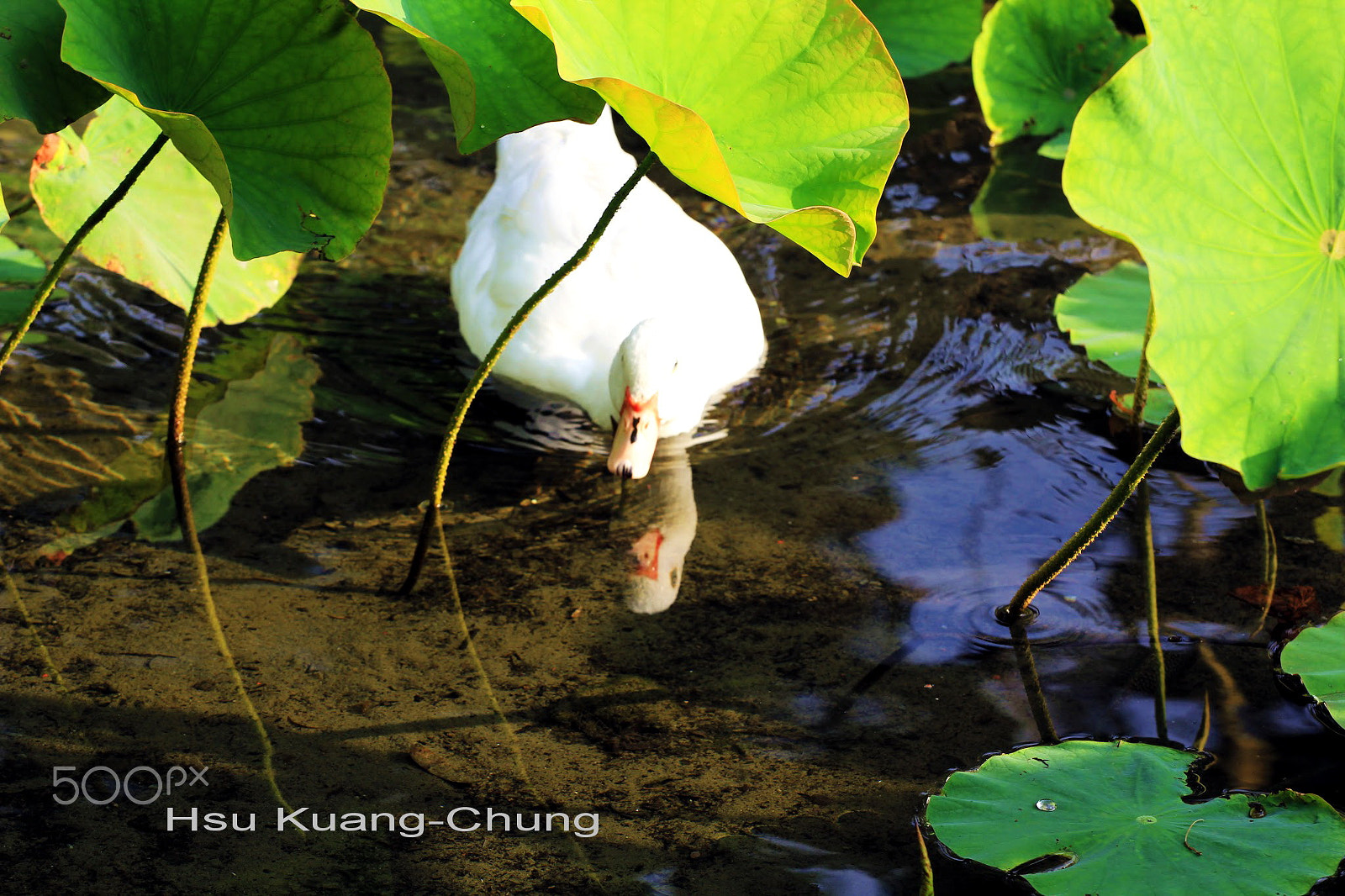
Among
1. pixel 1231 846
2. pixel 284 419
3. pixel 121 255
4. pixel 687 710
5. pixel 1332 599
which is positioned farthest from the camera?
pixel 284 419

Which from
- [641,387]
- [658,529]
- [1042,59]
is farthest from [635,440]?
[1042,59]

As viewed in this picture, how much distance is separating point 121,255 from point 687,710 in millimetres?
1935

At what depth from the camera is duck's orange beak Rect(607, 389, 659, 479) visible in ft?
10.6

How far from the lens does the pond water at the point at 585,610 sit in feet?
6.86

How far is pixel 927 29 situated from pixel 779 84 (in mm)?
2995

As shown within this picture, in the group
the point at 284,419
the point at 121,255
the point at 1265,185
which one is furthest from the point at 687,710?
the point at 121,255

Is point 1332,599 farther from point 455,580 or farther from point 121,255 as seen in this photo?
point 121,255

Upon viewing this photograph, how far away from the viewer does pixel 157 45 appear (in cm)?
215

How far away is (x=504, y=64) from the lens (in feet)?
7.17

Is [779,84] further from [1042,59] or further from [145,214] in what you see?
[1042,59]

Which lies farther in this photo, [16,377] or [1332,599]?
[16,377]

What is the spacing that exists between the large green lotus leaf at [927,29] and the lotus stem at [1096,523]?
283 centimetres

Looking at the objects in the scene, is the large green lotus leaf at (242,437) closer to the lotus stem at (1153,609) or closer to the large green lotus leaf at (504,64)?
the large green lotus leaf at (504,64)

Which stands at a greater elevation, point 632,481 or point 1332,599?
point 632,481
